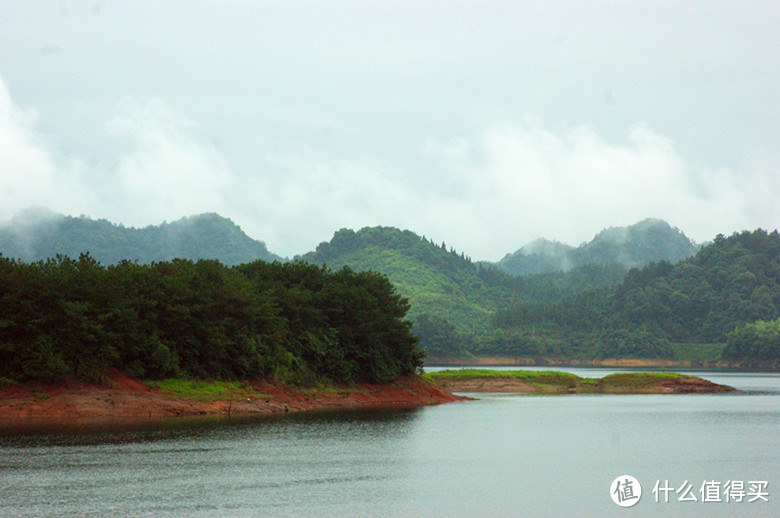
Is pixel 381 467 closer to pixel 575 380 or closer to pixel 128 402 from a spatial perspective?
pixel 128 402

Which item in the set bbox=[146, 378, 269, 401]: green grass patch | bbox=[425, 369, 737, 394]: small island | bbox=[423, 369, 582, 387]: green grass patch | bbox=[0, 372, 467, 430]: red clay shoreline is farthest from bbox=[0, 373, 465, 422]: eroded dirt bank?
bbox=[423, 369, 582, 387]: green grass patch

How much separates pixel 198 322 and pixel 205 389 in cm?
570

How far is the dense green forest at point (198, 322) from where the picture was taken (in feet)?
192

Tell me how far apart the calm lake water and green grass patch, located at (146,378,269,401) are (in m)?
7.39

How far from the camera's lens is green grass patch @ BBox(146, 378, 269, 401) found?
64.8 metres

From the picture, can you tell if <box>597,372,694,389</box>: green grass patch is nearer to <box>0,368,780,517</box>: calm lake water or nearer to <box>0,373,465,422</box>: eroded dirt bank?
<box>0,368,780,517</box>: calm lake water

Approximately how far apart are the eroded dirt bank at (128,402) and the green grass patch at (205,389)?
302mm

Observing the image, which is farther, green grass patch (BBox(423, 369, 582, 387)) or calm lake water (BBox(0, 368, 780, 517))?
green grass patch (BBox(423, 369, 582, 387))

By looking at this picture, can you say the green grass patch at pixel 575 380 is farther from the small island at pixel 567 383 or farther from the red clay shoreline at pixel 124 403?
the red clay shoreline at pixel 124 403

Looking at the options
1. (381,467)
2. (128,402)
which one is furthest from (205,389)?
(381,467)

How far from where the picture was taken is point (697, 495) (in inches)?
1312

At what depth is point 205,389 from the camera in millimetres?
67500

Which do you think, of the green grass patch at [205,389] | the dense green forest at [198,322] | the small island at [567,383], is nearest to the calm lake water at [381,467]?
the green grass patch at [205,389]

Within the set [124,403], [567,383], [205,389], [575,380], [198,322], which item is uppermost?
[198,322]
